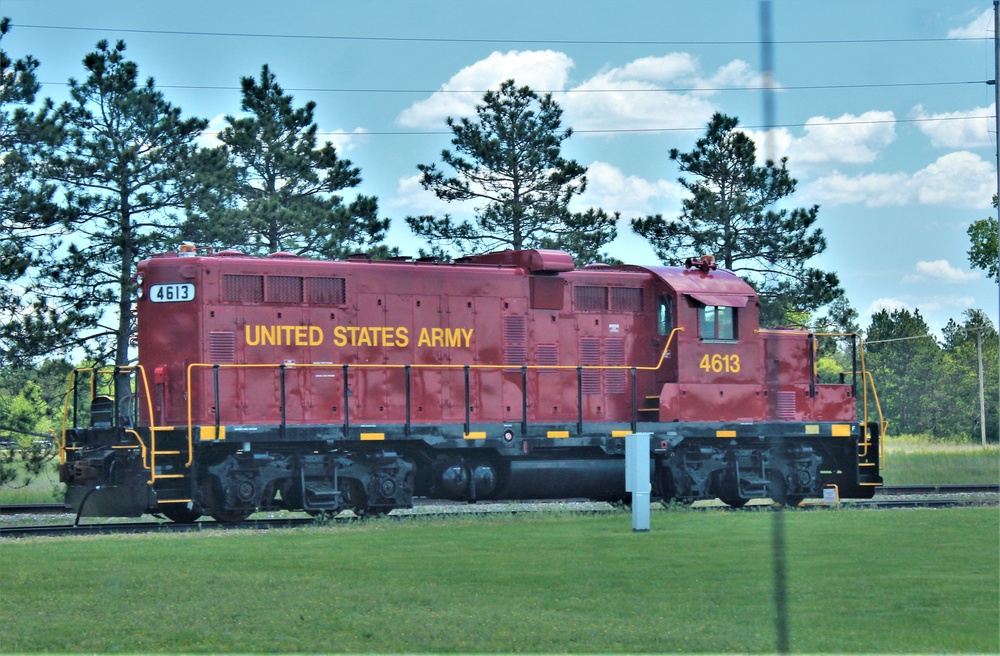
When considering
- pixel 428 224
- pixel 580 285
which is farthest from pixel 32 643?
pixel 428 224

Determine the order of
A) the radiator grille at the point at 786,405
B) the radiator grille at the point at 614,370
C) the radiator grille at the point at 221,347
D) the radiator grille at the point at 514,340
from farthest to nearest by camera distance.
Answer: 1. the radiator grille at the point at 786,405
2. the radiator grille at the point at 614,370
3. the radiator grille at the point at 514,340
4. the radiator grille at the point at 221,347

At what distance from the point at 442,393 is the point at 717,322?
5.22 metres

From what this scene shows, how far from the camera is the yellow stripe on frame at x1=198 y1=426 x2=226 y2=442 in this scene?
17.5m

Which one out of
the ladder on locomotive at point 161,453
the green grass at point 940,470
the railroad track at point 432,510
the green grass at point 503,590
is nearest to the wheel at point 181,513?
the railroad track at point 432,510

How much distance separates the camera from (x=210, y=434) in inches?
691

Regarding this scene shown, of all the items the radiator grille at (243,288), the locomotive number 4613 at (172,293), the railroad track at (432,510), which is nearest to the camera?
the railroad track at (432,510)

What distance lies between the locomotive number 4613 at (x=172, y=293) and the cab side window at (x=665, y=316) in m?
8.10

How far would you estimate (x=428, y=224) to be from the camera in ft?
118

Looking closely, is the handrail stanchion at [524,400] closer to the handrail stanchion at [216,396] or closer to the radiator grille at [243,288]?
the radiator grille at [243,288]

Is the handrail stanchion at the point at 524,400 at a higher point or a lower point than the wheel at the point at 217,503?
higher

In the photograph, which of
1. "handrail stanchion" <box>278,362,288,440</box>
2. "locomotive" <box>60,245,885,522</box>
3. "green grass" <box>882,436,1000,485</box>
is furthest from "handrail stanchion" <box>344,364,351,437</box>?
"green grass" <box>882,436,1000,485</box>

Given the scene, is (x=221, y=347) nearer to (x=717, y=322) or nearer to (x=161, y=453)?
(x=161, y=453)

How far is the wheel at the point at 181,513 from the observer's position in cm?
1830

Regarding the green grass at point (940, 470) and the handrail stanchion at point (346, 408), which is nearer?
the handrail stanchion at point (346, 408)
